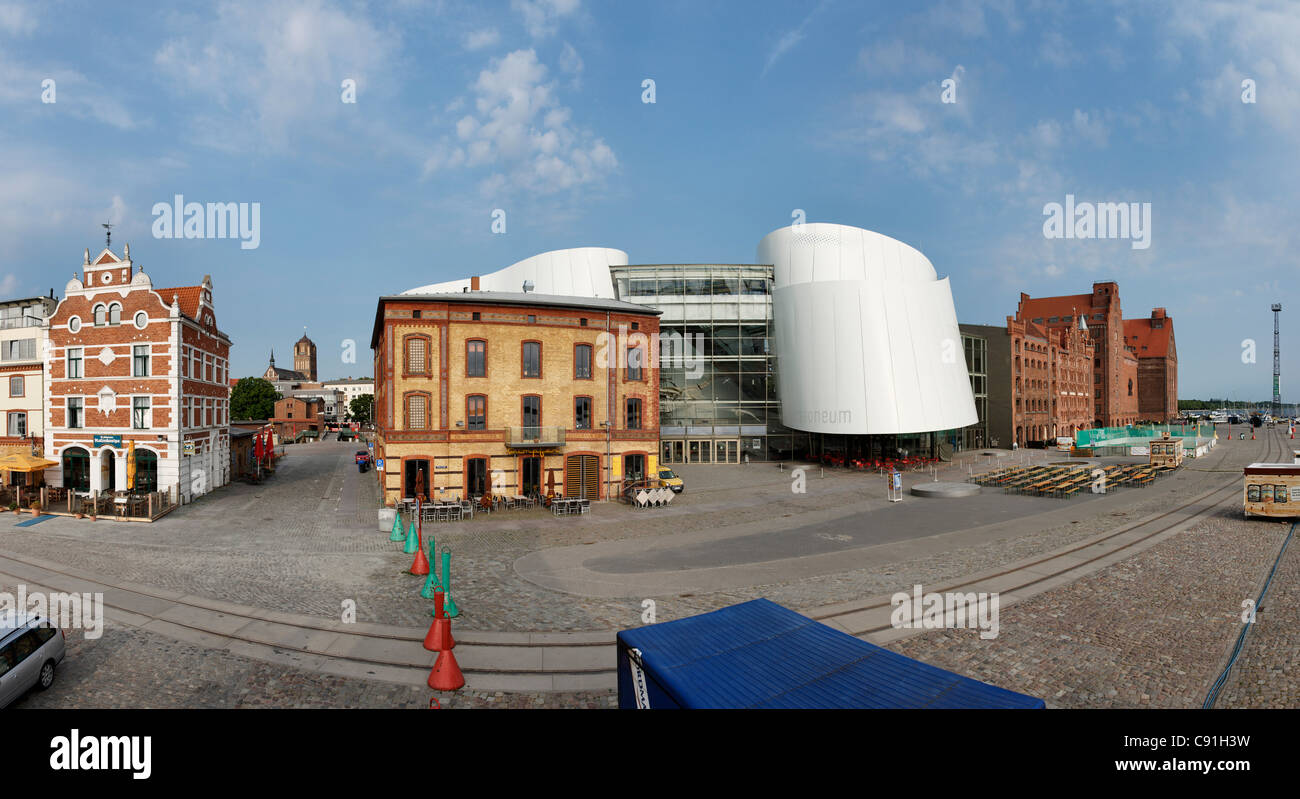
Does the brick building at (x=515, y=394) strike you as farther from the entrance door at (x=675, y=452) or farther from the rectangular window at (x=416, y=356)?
the entrance door at (x=675, y=452)

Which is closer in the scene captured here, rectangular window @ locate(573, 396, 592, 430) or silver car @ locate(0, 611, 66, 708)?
silver car @ locate(0, 611, 66, 708)

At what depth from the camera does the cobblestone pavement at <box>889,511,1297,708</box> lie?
888 centimetres

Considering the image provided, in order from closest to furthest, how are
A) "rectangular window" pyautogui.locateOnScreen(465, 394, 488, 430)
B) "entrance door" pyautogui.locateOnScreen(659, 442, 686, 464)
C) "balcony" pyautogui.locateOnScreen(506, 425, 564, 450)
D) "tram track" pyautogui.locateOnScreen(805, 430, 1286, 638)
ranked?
1. "tram track" pyautogui.locateOnScreen(805, 430, 1286, 638)
2. "rectangular window" pyautogui.locateOnScreen(465, 394, 488, 430)
3. "balcony" pyautogui.locateOnScreen(506, 425, 564, 450)
4. "entrance door" pyautogui.locateOnScreen(659, 442, 686, 464)

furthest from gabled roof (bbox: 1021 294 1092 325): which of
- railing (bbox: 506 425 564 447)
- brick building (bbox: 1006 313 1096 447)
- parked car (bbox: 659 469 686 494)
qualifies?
railing (bbox: 506 425 564 447)

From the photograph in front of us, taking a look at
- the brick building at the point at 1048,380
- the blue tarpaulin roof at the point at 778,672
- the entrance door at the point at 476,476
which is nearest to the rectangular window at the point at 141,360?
the entrance door at the point at 476,476

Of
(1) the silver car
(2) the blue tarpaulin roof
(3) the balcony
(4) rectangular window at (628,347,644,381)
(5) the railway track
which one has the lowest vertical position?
(5) the railway track

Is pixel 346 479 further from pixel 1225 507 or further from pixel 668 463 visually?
pixel 1225 507

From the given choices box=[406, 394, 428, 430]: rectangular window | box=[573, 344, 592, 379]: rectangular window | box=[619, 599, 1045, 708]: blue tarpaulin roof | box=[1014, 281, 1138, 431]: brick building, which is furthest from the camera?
box=[1014, 281, 1138, 431]: brick building

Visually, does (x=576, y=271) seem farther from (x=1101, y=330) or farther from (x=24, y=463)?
(x=1101, y=330)

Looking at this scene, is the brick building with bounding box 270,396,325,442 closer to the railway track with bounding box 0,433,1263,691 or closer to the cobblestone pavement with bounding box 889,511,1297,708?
the railway track with bounding box 0,433,1263,691

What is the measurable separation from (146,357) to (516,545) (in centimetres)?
2307

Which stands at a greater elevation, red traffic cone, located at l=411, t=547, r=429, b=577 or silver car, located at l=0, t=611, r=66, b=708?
silver car, located at l=0, t=611, r=66, b=708

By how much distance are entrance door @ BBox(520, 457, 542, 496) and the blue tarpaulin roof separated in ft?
69.7

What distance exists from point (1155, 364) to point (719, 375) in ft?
359
